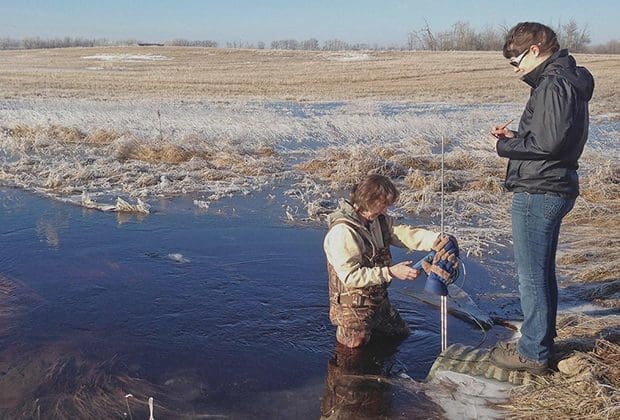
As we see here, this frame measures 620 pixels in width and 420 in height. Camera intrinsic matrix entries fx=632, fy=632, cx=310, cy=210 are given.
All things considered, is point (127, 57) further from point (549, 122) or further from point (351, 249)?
point (549, 122)

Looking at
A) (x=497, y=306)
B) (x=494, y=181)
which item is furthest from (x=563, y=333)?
(x=494, y=181)

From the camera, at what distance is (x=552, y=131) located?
333cm

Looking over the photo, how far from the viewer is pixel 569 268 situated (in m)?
6.25

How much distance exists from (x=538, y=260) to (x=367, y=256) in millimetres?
1145

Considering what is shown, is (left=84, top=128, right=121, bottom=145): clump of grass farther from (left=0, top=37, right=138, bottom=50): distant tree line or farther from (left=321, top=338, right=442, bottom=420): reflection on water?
(left=0, top=37, right=138, bottom=50): distant tree line

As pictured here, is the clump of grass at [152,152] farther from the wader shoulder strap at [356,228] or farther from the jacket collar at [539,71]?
the jacket collar at [539,71]

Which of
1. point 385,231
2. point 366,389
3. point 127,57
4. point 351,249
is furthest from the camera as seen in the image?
point 127,57

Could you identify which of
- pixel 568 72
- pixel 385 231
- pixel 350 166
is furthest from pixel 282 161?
pixel 568 72

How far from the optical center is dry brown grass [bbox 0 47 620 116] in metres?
26.4

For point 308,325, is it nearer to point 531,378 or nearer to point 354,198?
point 354,198

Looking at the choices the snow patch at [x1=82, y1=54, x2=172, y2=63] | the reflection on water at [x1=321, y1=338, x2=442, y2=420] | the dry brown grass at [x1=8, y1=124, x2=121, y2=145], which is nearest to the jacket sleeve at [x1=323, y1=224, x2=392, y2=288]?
the reflection on water at [x1=321, y1=338, x2=442, y2=420]

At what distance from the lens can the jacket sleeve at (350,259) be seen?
13.7 feet

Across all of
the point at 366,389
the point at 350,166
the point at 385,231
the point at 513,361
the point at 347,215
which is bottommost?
the point at 366,389

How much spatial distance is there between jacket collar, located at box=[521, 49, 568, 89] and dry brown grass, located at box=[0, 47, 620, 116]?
59.9ft
